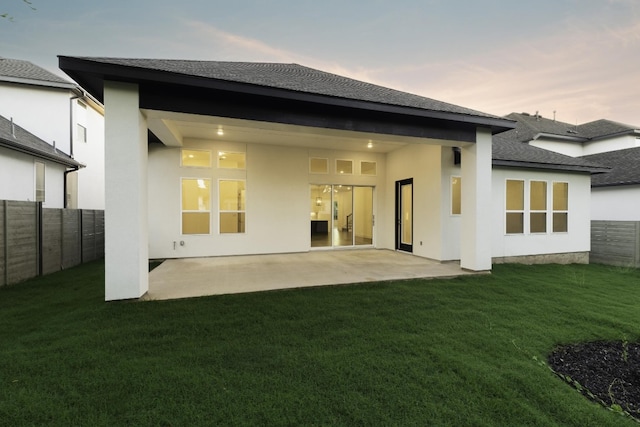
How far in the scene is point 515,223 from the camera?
8.41 meters

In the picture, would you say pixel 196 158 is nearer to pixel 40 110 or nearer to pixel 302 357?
pixel 302 357

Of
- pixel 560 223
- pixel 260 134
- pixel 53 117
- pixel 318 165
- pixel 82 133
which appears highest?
pixel 53 117

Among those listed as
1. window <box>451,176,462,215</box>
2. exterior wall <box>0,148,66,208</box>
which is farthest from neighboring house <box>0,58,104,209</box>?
window <box>451,176,462,215</box>

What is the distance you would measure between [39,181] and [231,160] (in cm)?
628

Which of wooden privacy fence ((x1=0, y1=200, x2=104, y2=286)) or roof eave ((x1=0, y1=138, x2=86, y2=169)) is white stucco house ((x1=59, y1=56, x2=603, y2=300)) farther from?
roof eave ((x1=0, y1=138, x2=86, y2=169))

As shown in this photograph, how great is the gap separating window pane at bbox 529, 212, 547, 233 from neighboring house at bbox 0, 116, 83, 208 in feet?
45.8

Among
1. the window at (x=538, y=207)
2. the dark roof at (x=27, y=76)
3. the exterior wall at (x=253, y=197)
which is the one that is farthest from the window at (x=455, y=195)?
the dark roof at (x=27, y=76)

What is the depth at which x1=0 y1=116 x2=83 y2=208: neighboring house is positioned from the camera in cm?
768

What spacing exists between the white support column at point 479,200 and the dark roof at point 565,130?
1302 cm

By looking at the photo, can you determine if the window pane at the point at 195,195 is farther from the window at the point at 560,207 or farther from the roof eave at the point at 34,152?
the window at the point at 560,207

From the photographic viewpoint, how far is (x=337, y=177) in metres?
10.0

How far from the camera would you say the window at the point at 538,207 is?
337 inches

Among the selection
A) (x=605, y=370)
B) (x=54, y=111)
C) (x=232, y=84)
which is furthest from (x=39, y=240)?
(x=605, y=370)

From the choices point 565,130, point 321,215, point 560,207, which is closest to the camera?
point 560,207
